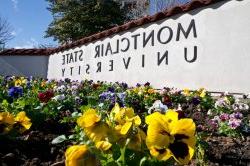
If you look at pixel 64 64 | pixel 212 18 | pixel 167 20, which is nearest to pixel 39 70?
pixel 64 64

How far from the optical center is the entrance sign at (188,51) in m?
6.64

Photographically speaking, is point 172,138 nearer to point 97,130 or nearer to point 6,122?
point 97,130

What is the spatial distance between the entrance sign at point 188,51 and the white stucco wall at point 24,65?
445 centimetres

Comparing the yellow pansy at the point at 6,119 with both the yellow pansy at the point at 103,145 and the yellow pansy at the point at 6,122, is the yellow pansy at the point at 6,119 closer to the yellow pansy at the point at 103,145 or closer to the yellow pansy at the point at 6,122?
the yellow pansy at the point at 6,122

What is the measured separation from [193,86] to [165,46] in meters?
1.03

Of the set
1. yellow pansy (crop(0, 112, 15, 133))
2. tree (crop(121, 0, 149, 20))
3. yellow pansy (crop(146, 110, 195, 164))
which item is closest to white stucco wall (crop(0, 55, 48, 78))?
yellow pansy (crop(0, 112, 15, 133))

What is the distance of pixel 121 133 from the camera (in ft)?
6.05

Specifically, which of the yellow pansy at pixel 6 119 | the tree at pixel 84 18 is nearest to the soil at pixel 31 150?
the yellow pansy at pixel 6 119

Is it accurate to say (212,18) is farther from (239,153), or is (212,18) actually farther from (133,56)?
(239,153)

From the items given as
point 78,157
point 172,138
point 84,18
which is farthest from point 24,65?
point 78,157

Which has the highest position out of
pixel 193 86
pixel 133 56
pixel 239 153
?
pixel 133 56

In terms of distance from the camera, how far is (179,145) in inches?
66.1

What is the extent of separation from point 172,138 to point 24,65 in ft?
44.5

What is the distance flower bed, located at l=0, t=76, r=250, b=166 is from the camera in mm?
1682
